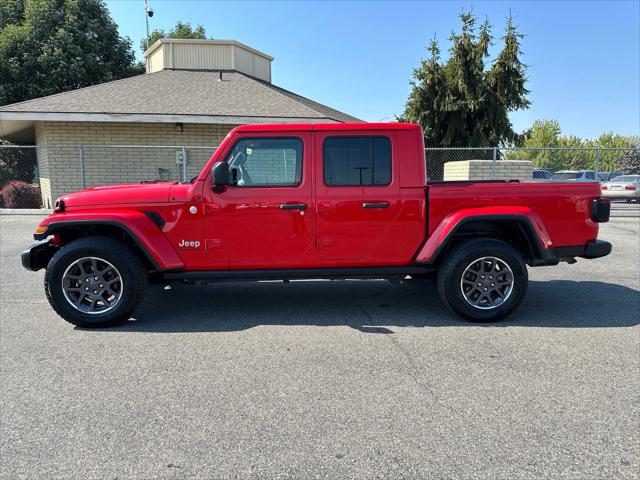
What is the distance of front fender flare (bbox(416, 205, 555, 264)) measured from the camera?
4.74m

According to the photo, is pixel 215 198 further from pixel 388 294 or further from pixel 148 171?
→ pixel 148 171

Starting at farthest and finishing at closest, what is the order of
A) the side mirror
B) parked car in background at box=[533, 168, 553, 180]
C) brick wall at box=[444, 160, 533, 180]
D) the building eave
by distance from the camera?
parked car in background at box=[533, 168, 553, 180] < the building eave < brick wall at box=[444, 160, 533, 180] < the side mirror

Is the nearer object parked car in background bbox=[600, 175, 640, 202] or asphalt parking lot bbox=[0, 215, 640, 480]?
asphalt parking lot bbox=[0, 215, 640, 480]

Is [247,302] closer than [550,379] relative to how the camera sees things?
No

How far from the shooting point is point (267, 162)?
4820 mm

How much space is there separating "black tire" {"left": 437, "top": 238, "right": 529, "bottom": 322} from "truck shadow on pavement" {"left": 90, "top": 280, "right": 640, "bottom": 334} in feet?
0.42

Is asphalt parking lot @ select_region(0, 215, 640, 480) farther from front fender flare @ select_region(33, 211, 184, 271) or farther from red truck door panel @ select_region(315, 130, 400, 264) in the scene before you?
red truck door panel @ select_region(315, 130, 400, 264)

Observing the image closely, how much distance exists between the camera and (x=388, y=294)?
601cm

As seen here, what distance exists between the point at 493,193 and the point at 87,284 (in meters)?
4.19

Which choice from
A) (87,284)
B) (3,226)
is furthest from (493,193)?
(3,226)

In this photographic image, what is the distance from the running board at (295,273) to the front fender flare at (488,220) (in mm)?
258

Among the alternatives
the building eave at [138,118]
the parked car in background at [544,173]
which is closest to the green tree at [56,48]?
the building eave at [138,118]

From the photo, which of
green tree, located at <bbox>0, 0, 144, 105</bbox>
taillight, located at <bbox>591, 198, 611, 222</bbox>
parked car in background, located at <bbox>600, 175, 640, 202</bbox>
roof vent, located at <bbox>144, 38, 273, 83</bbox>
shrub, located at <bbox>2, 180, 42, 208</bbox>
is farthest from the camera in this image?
green tree, located at <bbox>0, 0, 144, 105</bbox>

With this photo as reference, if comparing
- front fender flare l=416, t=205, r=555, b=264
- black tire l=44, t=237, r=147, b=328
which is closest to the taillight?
front fender flare l=416, t=205, r=555, b=264
